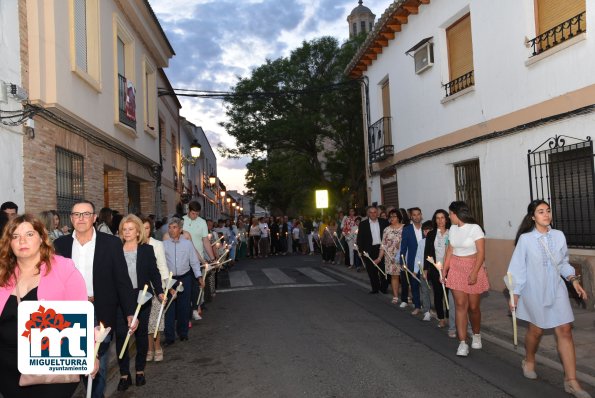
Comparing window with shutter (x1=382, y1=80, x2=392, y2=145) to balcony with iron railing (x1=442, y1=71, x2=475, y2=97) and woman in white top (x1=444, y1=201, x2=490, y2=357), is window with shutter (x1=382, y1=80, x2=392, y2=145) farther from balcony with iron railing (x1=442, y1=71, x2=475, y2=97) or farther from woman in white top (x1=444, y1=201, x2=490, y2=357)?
woman in white top (x1=444, y1=201, x2=490, y2=357)

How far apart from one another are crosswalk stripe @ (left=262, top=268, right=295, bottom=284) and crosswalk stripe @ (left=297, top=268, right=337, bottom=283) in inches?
24.4

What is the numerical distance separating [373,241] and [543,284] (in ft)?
20.7

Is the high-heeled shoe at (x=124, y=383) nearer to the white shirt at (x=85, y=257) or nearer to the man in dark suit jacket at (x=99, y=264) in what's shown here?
the man in dark suit jacket at (x=99, y=264)

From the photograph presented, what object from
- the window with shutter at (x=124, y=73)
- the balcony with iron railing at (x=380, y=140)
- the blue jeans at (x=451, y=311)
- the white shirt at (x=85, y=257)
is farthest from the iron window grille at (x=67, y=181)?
the balcony with iron railing at (x=380, y=140)

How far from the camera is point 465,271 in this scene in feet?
20.4

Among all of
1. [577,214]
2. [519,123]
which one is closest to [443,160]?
[519,123]

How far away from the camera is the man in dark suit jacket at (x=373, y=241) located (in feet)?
36.6

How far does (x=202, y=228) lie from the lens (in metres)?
9.03

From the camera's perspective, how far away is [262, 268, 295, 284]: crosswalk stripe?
13.7 meters

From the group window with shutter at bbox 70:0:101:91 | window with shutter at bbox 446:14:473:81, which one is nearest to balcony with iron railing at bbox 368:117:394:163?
window with shutter at bbox 446:14:473:81

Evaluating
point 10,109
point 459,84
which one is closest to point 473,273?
point 10,109

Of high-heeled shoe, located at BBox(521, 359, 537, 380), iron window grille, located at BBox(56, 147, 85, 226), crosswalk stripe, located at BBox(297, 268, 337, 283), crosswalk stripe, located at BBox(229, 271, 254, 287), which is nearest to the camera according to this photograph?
high-heeled shoe, located at BBox(521, 359, 537, 380)

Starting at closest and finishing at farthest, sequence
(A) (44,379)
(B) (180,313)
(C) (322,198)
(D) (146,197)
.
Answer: (A) (44,379), (B) (180,313), (D) (146,197), (C) (322,198)

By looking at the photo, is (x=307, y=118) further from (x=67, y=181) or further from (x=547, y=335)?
(x=547, y=335)
